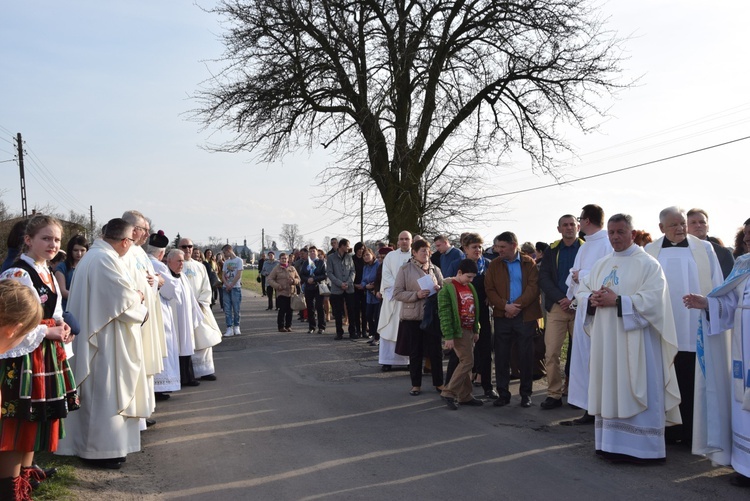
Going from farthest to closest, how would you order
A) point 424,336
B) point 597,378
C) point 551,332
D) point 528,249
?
1. point 528,249
2. point 424,336
3. point 551,332
4. point 597,378

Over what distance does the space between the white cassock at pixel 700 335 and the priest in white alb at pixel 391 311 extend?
15.1 ft

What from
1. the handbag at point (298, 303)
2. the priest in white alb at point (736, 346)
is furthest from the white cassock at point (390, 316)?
the handbag at point (298, 303)

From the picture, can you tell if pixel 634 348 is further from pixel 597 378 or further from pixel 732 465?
pixel 732 465

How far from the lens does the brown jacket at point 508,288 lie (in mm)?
8242

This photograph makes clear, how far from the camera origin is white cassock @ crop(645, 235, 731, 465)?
18.6 ft

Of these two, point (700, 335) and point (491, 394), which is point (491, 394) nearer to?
point (491, 394)

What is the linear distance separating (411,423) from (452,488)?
2.13 m

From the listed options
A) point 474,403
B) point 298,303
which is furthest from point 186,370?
point 298,303

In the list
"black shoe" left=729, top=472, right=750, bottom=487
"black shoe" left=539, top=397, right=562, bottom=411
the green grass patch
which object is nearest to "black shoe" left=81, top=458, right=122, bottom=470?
the green grass patch

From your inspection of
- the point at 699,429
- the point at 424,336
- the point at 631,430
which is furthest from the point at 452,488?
the point at 424,336

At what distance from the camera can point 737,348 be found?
18.1 ft

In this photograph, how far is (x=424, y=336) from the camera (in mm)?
9250

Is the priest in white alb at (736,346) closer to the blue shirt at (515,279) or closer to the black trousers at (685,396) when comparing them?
the black trousers at (685,396)

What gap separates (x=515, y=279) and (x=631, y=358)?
254 cm
